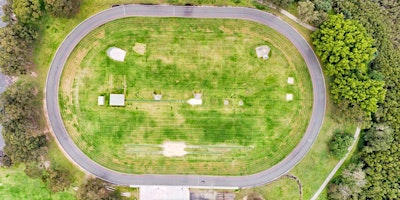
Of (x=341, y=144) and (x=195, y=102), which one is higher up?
(x=195, y=102)

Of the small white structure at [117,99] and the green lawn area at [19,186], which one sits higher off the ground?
the small white structure at [117,99]

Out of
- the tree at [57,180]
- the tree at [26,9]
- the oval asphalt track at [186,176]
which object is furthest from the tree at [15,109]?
the tree at [26,9]

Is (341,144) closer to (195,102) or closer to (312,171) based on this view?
(312,171)

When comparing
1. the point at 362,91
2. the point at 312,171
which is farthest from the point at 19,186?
the point at 362,91

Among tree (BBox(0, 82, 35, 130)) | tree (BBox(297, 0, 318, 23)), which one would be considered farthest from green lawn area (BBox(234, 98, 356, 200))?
tree (BBox(0, 82, 35, 130))

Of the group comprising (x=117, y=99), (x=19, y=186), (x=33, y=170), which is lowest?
(x=19, y=186)

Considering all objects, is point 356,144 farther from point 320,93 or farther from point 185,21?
point 185,21

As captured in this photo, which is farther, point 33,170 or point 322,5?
point 322,5

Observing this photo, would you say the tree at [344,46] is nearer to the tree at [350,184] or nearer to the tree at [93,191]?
the tree at [350,184]
